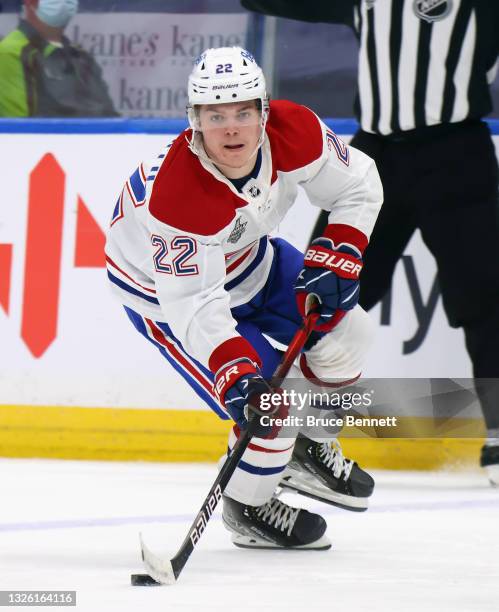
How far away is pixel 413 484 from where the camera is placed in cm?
389

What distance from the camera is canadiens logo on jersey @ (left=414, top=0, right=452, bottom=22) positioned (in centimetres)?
403

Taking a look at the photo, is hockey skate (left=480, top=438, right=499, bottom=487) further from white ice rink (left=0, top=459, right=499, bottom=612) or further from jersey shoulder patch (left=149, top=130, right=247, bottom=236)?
jersey shoulder patch (left=149, top=130, right=247, bottom=236)

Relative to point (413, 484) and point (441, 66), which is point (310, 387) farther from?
point (441, 66)

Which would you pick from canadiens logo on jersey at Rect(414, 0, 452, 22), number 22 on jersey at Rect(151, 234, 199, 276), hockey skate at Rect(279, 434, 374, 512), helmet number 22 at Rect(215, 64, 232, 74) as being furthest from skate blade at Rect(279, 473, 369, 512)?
canadiens logo on jersey at Rect(414, 0, 452, 22)

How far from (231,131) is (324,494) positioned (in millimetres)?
855

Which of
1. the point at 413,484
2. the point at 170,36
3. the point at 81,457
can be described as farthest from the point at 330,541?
the point at 170,36

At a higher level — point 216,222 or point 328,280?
point 216,222

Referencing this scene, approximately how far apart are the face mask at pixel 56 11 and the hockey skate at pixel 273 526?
6.88 feet

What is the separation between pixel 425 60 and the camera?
13.3 feet

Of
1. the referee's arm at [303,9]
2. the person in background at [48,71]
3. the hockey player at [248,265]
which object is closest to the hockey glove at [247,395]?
the hockey player at [248,265]

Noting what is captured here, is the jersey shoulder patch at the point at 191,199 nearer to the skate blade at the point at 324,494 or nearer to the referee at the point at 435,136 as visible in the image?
the skate blade at the point at 324,494

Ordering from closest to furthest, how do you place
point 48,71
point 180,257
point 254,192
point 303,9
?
point 180,257
point 254,192
point 303,9
point 48,71

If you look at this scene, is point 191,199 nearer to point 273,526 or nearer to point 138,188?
point 138,188

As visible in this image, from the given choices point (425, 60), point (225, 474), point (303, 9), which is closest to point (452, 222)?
point (425, 60)
